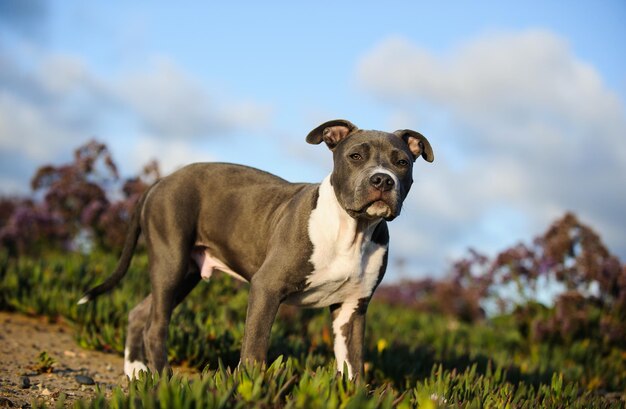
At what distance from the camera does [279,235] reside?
5.18 metres

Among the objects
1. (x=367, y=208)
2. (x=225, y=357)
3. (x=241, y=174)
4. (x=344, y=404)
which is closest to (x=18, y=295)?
(x=225, y=357)

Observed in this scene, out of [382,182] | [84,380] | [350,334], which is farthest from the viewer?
[84,380]

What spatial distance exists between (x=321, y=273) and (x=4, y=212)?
43.3ft

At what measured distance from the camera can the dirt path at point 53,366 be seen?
5.25m

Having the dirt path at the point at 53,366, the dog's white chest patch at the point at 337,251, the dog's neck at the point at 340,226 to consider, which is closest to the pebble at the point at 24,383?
the dirt path at the point at 53,366

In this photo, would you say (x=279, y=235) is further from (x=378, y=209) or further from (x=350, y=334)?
(x=350, y=334)

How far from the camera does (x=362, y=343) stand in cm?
537

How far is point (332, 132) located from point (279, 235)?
0.93 metres

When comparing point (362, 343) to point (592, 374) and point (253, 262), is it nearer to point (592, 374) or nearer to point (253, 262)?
point (253, 262)

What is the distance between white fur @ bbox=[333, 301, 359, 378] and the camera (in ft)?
17.6

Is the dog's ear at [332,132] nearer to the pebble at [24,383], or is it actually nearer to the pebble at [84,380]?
the pebble at [84,380]

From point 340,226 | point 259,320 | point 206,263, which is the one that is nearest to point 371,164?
point 340,226

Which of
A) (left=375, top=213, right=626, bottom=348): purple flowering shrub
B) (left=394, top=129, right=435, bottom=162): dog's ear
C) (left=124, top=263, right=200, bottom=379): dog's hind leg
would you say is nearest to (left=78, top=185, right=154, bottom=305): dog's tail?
(left=124, top=263, right=200, bottom=379): dog's hind leg

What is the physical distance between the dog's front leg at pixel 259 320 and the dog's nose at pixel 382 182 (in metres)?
1.06
